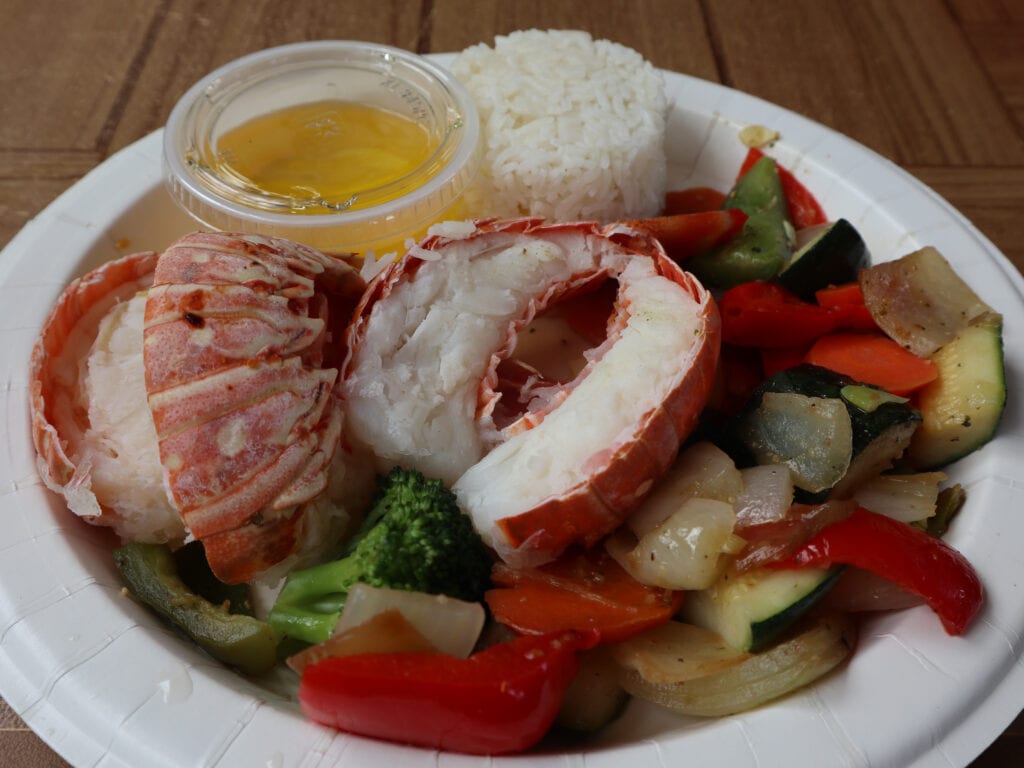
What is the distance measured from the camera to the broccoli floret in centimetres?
163

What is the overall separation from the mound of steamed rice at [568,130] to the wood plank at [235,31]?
112 centimetres

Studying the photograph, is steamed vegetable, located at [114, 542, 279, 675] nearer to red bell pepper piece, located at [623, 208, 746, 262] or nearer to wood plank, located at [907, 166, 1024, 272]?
red bell pepper piece, located at [623, 208, 746, 262]

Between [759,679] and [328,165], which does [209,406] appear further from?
[759,679]

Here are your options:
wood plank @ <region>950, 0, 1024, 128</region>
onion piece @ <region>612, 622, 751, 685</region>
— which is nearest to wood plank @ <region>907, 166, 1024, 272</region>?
wood plank @ <region>950, 0, 1024, 128</region>

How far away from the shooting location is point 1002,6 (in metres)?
3.91

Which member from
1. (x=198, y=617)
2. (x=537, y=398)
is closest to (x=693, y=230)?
(x=537, y=398)

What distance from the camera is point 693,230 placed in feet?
7.50

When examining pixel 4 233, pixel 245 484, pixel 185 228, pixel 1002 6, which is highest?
pixel 1002 6

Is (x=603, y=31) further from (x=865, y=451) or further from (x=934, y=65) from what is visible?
(x=865, y=451)

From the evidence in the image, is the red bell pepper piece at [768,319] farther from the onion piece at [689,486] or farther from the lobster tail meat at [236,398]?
the lobster tail meat at [236,398]

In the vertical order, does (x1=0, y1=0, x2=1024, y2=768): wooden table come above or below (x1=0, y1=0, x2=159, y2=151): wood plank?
above

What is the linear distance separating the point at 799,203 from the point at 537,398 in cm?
115

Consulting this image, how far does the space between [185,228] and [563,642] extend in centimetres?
165

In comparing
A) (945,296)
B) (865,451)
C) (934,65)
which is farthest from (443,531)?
(934,65)
